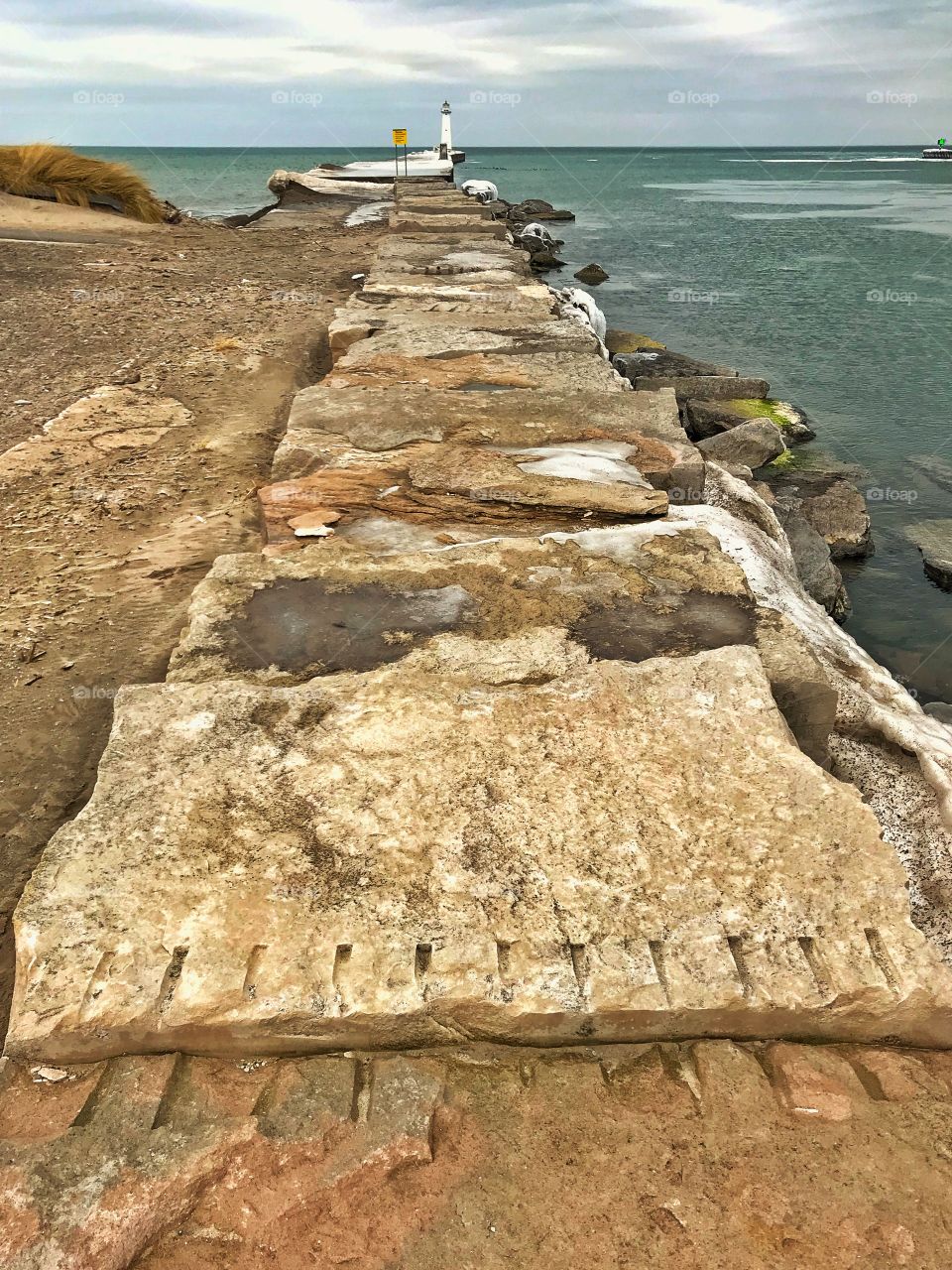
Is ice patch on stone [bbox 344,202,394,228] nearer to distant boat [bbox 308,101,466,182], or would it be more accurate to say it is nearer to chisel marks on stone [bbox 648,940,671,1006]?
distant boat [bbox 308,101,466,182]

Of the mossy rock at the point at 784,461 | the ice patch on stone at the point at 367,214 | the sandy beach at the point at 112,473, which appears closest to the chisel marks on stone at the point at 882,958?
the sandy beach at the point at 112,473

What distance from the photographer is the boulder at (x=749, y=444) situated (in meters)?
7.46

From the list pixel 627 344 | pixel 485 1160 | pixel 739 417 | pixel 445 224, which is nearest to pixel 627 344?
pixel 627 344

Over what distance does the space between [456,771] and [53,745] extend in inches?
46.8

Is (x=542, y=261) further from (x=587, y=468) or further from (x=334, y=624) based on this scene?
(x=334, y=624)

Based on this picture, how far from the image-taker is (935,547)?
6461 millimetres

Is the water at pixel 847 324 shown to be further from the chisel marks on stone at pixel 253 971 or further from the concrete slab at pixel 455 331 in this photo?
the chisel marks on stone at pixel 253 971

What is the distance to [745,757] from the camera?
196 cm

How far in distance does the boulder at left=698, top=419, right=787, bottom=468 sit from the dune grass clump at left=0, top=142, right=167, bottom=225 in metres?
8.85

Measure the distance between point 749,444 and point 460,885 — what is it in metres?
6.56

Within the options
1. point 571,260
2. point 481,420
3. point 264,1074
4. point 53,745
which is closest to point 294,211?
point 571,260

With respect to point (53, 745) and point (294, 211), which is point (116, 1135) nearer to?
point (53, 745)

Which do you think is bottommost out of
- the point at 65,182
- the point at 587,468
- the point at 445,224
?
the point at 587,468

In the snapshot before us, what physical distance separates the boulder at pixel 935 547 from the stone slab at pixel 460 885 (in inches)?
183
